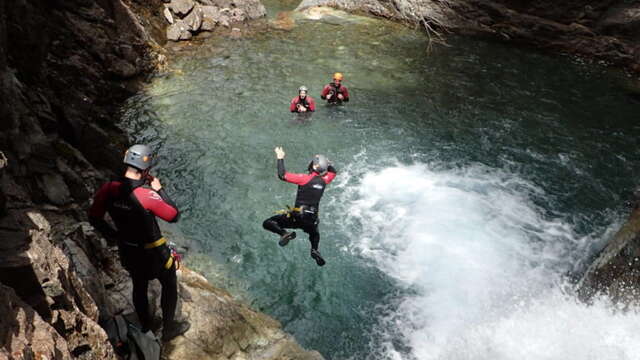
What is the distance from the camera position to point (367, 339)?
8.80 metres

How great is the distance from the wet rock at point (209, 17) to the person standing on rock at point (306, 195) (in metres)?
15.8

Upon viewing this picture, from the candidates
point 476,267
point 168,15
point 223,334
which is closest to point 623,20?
point 476,267

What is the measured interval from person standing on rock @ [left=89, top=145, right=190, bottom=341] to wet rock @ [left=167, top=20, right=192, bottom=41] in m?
17.0

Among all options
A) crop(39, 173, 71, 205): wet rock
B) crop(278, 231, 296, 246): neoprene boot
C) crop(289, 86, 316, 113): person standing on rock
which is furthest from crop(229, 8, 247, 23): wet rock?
crop(39, 173, 71, 205): wet rock

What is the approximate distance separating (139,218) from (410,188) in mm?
8940

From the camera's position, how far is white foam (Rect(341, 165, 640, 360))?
884 centimetres

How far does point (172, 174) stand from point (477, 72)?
14.2 meters

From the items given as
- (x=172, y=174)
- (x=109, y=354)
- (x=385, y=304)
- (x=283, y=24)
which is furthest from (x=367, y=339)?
(x=283, y=24)

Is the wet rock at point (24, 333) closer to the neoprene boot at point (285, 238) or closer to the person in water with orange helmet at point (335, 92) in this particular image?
the neoprene boot at point (285, 238)

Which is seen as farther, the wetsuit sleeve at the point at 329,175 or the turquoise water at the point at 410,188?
the turquoise water at the point at 410,188

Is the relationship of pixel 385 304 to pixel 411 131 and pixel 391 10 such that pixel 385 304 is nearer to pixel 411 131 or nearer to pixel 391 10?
pixel 411 131

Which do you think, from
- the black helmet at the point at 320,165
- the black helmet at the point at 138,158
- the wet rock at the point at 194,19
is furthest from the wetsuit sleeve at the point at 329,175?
the wet rock at the point at 194,19

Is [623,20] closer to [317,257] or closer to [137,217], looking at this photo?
[317,257]

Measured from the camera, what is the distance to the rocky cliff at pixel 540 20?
21.6 metres
